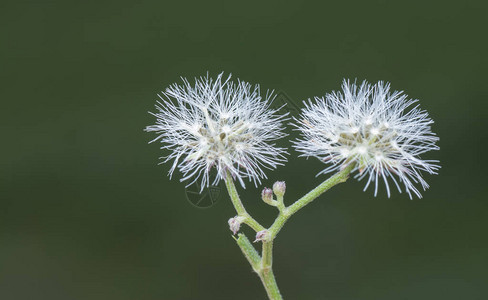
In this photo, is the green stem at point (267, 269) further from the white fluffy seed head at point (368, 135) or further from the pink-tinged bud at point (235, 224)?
the white fluffy seed head at point (368, 135)

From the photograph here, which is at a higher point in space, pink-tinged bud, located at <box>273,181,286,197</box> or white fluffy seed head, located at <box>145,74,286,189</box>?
white fluffy seed head, located at <box>145,74,286,189</box>

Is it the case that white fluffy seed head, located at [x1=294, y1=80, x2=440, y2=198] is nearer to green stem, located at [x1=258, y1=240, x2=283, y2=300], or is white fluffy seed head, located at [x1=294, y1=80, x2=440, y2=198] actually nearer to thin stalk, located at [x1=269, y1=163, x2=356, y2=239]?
thin stalk, located at [x1=269, y1=163, x2=356, y2=239]

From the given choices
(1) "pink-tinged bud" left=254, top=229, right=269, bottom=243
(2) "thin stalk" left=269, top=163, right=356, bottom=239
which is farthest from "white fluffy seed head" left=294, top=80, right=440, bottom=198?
(1) "pink-tinged bud" left=254, top=229, right=269, bottom=243

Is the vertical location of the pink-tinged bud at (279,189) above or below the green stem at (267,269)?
above

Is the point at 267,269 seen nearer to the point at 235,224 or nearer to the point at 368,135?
the point at 235,224

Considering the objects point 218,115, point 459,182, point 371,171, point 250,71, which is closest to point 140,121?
point 250,71

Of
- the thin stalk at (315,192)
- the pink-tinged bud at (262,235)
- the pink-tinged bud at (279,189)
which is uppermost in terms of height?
the pink-tinged bud at (279,189)

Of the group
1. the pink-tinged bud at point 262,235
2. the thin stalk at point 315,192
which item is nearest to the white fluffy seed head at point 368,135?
the thin stalk at point 315,192

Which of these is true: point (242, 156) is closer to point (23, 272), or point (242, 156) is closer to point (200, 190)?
point (200, 190)
